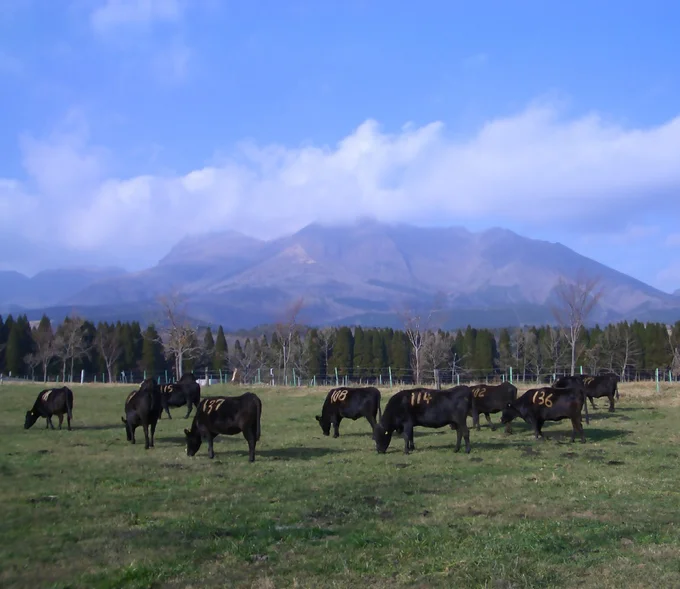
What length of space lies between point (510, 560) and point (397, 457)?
9.16 m

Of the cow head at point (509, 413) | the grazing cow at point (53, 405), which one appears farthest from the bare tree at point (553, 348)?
the grazing cow at point (53, 405)

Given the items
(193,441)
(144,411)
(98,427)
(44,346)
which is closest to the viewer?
(193,441)

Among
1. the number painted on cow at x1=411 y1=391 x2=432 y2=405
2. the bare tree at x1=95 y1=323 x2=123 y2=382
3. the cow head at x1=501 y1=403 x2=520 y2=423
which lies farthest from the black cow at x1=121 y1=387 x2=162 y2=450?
the bare tree at x1=95 y1=323 x2=123 y2=382

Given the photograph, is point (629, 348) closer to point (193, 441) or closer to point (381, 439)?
point (381, 439)

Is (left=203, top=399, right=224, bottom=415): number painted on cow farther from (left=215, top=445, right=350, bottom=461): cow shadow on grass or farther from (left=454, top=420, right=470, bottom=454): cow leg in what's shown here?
(left=454, top=420, right=470, bottom=454): cow leg

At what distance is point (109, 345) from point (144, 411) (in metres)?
66.7

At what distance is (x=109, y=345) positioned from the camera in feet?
272

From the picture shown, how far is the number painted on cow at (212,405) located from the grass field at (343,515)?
123 centimetres

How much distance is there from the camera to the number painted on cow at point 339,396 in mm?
22442

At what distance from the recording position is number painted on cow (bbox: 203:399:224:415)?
57.6 feet

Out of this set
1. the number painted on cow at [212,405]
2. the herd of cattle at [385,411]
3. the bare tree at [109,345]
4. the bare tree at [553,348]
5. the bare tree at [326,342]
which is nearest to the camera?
the herd of cattle at [385,411]

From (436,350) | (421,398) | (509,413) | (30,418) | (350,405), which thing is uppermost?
(436,350)

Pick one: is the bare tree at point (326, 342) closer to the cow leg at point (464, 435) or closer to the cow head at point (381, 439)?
the cow head at point (381, 439)

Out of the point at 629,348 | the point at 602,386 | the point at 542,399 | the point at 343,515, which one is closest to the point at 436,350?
the point at 629,348
